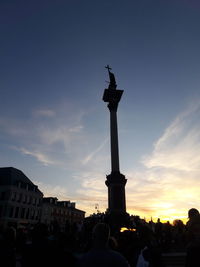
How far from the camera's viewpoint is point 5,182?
50.5 metres

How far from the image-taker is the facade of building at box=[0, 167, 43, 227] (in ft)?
158

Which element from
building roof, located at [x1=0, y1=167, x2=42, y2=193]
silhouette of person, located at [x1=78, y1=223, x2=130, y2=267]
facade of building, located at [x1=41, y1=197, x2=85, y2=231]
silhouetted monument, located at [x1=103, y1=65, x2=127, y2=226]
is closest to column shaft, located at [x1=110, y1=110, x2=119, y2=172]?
silhouetted monument, located at [x1=103, y1=65, x2=127, y2=226]

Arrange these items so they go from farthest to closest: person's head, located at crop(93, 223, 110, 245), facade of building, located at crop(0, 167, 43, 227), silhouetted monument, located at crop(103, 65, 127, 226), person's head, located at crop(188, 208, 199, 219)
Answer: facade of building, located at crop(0, 167, 43, 227) < silhouetted monument, located at crop(103, 65, 127, 226) < person's head, located at crop(188, 208, 199, 219) < person's head, located at crop(93, 223, 110, 245)

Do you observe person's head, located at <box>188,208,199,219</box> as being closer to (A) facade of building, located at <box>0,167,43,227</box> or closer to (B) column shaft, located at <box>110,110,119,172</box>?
(B) column shaft, located at <box>110,110,119,172</box>

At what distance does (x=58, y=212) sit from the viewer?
6681 cm

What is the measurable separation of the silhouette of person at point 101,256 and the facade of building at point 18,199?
48.0 metres

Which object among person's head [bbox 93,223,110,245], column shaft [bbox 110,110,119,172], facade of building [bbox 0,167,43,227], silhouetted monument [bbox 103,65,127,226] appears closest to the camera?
person's head [bbox 93,223,110,245]

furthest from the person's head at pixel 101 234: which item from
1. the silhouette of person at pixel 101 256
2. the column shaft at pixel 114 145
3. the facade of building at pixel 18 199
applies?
the facade of building at pixel 18 199

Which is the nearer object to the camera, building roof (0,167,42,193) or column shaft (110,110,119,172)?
column shaft (110,110,119,172)

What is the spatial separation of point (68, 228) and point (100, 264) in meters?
17.8

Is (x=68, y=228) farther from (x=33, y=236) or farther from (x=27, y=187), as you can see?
(x=27, y=187)

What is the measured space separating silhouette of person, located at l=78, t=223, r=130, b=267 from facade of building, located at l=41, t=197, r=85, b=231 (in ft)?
192

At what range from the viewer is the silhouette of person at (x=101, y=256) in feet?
10.5

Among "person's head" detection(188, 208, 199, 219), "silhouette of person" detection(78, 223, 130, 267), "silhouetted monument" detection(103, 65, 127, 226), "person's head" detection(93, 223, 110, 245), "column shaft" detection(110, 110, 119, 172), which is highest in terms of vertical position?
"column shaft" detection(110, 110, 119, 172)
